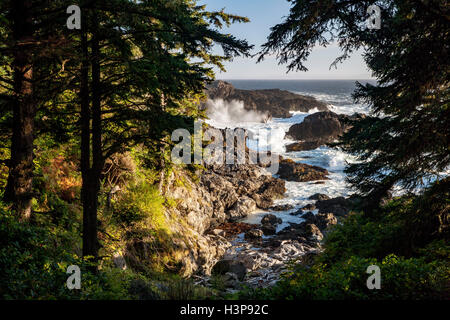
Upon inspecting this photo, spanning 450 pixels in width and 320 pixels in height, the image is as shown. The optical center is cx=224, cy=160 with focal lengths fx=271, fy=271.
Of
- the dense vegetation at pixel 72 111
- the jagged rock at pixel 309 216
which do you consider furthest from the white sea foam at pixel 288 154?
the dense vegetation at pixel 72 111

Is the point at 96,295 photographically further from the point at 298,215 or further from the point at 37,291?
the point at 298,215

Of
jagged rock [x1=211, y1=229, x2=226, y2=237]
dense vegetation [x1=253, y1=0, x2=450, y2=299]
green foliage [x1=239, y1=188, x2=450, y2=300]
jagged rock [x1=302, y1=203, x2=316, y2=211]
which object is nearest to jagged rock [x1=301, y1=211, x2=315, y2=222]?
jagged rock [x1=302, y1=203, x2=316, y2=211]

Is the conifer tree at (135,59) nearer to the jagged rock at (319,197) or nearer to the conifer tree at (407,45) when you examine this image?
the conifer tree at (407,45)

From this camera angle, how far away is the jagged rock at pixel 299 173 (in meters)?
28.8

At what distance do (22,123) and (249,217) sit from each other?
57.8 ft

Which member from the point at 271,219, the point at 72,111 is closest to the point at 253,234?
the point at 271,219

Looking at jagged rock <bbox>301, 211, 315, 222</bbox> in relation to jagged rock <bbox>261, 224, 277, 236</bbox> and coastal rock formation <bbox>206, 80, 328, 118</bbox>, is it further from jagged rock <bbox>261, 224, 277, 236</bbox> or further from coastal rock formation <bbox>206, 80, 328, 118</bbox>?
coastal rock formation <bbox>206, 80, 328, 118</bbox>

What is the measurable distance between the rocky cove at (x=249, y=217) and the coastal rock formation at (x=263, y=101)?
1264 inches

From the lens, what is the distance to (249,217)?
2059 centimetres

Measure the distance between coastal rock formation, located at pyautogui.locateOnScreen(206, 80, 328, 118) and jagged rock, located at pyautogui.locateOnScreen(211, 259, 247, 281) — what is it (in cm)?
5405

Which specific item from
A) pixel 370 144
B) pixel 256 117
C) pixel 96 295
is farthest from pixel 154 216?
pixel 256 117

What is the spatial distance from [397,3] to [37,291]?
7.21 m

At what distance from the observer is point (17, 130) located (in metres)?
4.51

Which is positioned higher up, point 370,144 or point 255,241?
point 370,144
